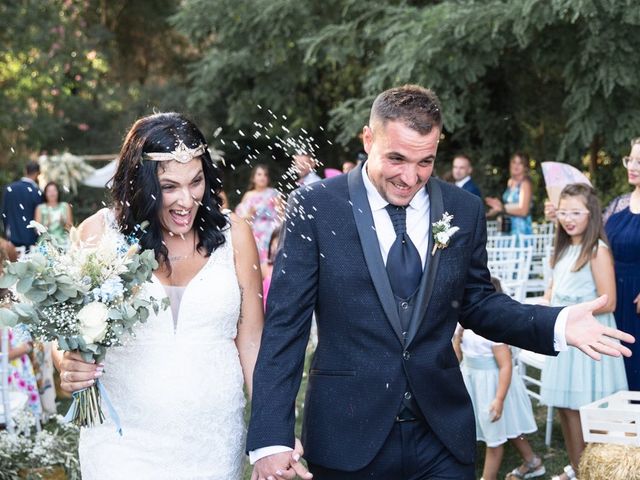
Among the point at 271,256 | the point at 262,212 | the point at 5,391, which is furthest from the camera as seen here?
the point at 262,212

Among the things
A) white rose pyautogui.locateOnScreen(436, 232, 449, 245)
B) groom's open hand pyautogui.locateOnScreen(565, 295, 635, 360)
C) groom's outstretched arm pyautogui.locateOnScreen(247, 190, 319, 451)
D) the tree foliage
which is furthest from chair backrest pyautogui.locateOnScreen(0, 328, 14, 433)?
the tree foliage

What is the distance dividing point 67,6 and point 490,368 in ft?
66.5

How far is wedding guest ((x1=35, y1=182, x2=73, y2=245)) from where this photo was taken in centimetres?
1236

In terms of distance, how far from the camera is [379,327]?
10.2ft

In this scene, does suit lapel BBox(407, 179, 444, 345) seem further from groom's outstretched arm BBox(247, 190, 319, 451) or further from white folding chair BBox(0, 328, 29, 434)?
white folding chair BBox(0, 328, 29, 434)

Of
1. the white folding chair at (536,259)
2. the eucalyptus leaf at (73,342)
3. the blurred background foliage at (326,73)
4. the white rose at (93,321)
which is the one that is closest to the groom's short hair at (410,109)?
the white rose at (93,321)

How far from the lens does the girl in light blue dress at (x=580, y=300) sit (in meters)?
5.65

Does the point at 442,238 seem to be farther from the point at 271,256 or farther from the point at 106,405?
the point at 271,256

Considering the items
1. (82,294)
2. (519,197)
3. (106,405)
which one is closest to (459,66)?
(519,197)

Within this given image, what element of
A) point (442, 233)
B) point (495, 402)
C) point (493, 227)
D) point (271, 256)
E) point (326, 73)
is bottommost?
point (495, 402)

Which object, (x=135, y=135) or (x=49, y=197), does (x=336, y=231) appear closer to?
(x=135, y=135)

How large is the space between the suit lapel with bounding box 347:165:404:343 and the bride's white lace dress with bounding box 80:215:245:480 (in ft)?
2.01

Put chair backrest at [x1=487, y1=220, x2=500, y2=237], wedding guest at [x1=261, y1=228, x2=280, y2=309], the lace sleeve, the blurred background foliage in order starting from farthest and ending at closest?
chair backrest at [x1=487, y1=220, x2=500, y2=237], the blurred background foliage, wedding guest at [x1=261, y1=228, x2=280, y2=309], the lace sleeve

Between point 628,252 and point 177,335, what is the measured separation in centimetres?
382
